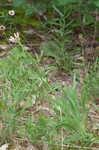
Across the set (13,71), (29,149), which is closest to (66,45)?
(13,71)

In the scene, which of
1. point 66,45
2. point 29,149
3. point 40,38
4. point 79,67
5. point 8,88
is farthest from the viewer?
point 40,38

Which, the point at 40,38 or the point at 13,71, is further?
the point at 40,38

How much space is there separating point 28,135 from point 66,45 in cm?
160

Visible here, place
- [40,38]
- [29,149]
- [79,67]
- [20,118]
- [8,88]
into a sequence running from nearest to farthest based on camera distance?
1. [29,149]
2. [20,118]
3. [8,88]
4. [79,67]
5. [40,38]

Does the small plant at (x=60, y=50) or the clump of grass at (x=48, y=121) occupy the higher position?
the small plant at (x=60, y=50)

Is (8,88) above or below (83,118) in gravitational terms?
above

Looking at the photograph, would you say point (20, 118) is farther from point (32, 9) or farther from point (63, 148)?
point (32, 9)

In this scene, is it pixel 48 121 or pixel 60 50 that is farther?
pixel 60 50

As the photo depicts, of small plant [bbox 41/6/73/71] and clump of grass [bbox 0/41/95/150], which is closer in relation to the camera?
clump of grass [bbox 0/41/95/150]

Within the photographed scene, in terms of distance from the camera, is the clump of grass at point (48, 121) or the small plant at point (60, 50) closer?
the clump of grass at point (48, 121)

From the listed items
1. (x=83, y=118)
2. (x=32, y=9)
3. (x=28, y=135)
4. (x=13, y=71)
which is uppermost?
(x=32, y=9)

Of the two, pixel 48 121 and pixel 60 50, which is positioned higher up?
pixel 60 50

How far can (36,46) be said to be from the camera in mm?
3162

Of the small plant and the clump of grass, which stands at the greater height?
the small plant
